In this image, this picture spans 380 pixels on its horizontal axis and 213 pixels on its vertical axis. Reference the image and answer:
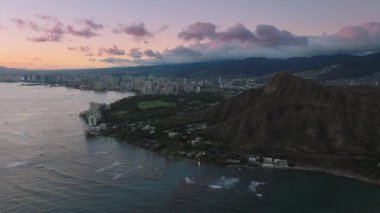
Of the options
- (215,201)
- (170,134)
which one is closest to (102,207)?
(215,201)

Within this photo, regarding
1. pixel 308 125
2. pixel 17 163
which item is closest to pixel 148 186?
pixel 17 163

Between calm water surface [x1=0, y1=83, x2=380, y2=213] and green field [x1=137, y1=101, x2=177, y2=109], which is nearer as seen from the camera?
calm water surface [x1=0, y1=83, x2=380, y2=213]

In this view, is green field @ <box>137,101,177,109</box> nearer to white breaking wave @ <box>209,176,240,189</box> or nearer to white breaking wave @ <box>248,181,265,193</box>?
white breaking wave @ <box>209,176,240,189</box>

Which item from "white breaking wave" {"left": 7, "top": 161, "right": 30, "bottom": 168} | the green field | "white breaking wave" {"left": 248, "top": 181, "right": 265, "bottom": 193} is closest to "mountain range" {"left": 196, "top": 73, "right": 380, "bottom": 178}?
"white breaking wave" {"left": 248, "top": 181, "right": 265, "bottom": 193}

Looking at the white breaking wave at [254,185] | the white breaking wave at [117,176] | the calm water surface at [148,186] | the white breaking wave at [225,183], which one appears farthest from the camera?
the white breaking wave at [117,176]

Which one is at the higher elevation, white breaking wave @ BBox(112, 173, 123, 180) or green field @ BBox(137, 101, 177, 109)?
green field @ BBox(137, 101, 177, 109)

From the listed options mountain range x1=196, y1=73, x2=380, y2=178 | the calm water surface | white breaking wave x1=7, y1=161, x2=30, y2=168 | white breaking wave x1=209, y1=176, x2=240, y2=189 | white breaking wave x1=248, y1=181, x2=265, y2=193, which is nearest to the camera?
the calm water surface

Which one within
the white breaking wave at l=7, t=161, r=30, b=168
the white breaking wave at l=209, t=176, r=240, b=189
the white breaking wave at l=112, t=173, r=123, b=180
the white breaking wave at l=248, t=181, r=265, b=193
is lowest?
the white breaking wave at l=248, t=181, r=265, b=193

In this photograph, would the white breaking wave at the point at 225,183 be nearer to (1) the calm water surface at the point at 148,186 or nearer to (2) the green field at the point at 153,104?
(1) the calm water surface at the point at 148,186

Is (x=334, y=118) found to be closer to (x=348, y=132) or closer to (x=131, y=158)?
(x=348, y=132)

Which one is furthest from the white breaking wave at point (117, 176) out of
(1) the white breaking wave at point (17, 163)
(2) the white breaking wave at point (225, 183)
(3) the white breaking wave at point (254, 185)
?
(3) the white breaking wave at point (254, 185)
